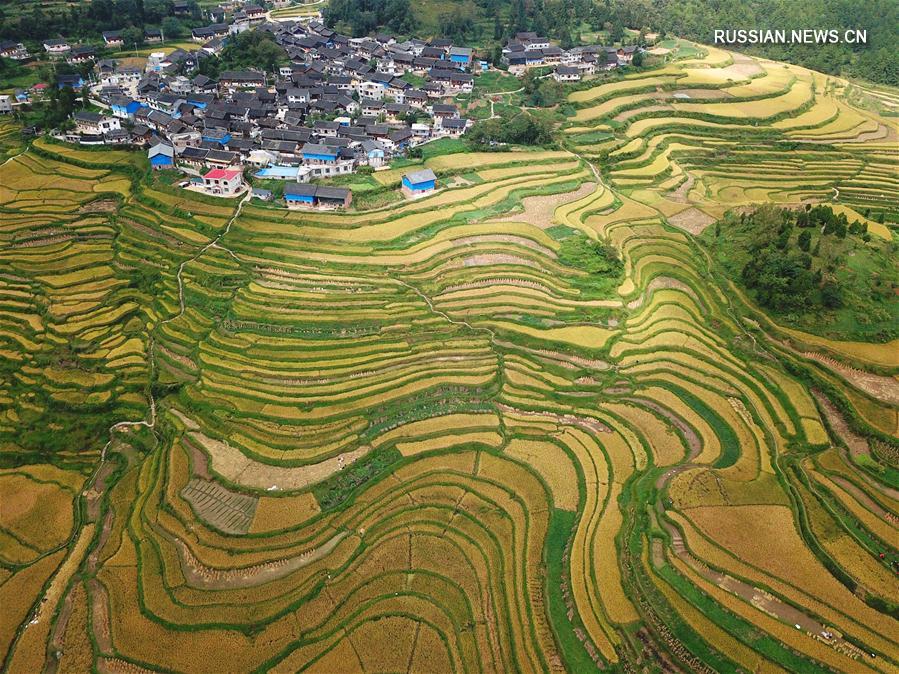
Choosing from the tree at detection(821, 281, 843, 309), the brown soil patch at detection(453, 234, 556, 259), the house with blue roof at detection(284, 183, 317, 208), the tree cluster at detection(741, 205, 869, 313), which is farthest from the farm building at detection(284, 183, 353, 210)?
the tree at detection(821, 281, 843, 309)

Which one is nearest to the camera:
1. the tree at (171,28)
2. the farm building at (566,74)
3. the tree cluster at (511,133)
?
the tree cluster at (511,133)

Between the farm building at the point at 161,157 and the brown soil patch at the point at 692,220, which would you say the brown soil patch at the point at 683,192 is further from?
the farm building at the point at 161,157

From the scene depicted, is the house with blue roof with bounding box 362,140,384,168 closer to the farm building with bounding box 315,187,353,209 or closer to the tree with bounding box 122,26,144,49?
the farm building with bounding box 315,187,353,209

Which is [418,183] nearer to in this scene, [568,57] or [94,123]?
[94,123]

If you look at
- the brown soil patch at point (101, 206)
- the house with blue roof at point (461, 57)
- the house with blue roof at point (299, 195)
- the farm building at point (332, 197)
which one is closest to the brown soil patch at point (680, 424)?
the farm building at point (332, 197)

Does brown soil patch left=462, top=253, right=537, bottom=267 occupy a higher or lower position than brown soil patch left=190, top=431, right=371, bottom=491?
higher

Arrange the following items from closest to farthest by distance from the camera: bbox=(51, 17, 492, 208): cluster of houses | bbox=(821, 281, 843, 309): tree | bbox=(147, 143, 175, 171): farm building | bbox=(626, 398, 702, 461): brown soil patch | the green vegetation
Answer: bbox=(626, 398, 702, 461): brown soil patch
the green vegetation
bbox=(821, 281, 843, 309): tree
bbox=(51, 17, 492, 208): cluster of houses
bbox=(147, 143, 175, 171): farm building
